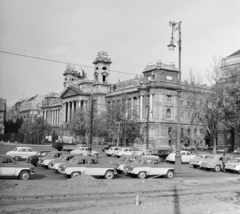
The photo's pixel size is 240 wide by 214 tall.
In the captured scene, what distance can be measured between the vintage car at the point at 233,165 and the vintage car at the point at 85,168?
12405 mm

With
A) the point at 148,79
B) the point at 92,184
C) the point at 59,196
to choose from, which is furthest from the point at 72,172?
the point at 148,79

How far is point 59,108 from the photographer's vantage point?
127m

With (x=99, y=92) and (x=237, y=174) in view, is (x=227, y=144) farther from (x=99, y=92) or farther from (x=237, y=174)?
(x=99, y=92)

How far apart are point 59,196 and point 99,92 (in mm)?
83385

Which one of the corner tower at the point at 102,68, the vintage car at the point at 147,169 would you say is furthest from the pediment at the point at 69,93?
the vintage car at the point at 147,169

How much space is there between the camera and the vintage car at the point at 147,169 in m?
21.2

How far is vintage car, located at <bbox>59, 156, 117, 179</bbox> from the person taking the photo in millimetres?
19344

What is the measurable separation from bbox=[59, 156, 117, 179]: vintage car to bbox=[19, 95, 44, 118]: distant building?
145 m

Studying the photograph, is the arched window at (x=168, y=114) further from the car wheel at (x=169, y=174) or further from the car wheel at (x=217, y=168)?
the car wheel at (x=169, y=174)

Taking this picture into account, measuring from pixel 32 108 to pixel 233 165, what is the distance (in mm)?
150607

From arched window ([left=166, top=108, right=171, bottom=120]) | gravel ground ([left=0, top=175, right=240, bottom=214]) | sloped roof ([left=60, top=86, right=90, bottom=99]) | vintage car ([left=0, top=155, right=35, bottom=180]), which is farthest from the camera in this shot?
sloped roof ([left=60, top=86, right=90, bottom=99])

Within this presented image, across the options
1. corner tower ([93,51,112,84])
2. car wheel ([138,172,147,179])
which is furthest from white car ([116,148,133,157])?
corner tower ([93,51,112,84])

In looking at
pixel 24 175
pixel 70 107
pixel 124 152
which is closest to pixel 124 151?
pixel 124 152

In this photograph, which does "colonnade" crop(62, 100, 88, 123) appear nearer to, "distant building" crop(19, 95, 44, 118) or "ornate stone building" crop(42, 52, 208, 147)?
"ornate stone building" crop(42, 52, 208, 147)
